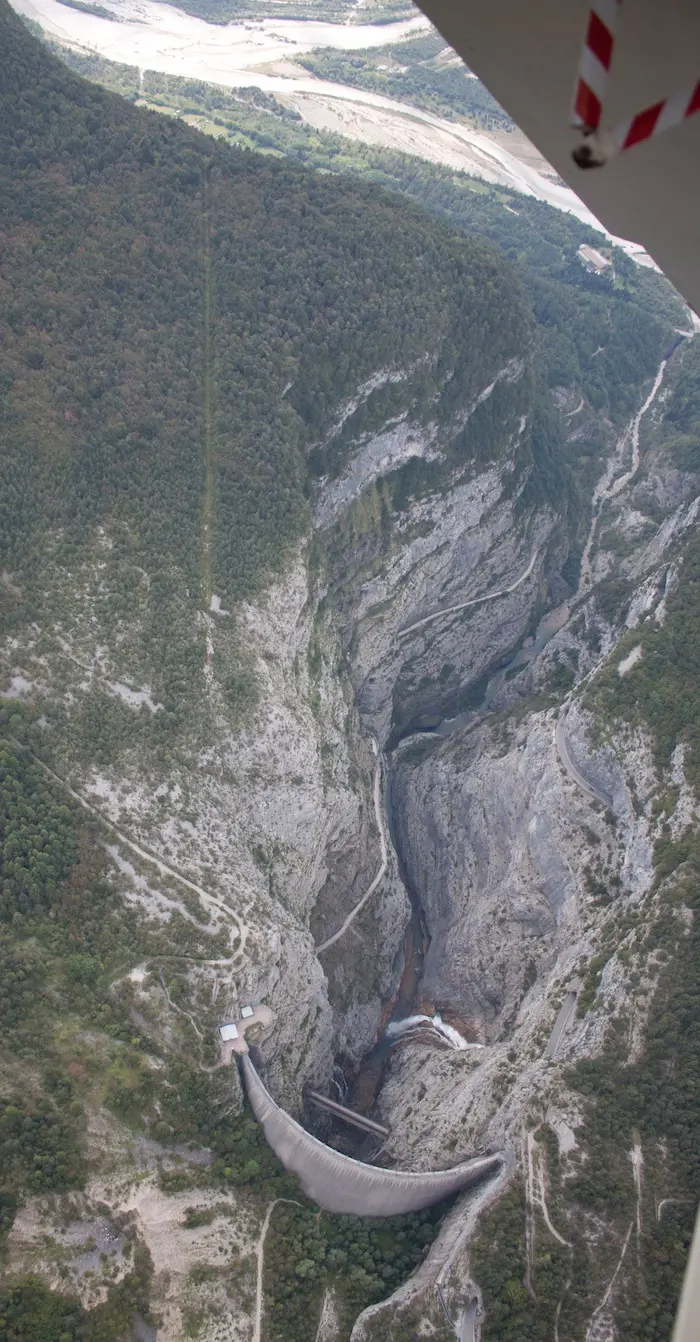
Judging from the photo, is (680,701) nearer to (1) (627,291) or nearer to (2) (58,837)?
(2) (58,837)

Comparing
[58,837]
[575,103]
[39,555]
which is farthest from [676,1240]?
[39,555]

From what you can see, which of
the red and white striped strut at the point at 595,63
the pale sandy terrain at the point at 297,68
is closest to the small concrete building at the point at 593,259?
the pale sandy terrain at the point at 297,68

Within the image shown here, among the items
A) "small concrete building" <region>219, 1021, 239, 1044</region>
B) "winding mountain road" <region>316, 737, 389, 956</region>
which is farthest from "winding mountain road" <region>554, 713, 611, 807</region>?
"small concrete building" <region>219, 1021, 239, 1044</region>

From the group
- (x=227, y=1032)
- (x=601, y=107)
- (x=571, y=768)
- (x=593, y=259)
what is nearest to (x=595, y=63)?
(x=601, y=107)

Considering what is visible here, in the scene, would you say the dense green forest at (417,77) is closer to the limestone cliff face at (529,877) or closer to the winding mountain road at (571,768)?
the limestone cliff face at (529,877)

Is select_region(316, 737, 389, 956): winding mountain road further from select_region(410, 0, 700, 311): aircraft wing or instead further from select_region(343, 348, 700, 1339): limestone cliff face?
select_region(410, 0, 700, 311): aircraft wing
